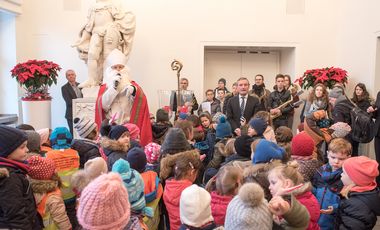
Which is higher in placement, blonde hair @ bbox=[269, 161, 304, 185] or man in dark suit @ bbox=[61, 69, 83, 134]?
man in dark suit @ bbox=[61, 69, 83, 134]

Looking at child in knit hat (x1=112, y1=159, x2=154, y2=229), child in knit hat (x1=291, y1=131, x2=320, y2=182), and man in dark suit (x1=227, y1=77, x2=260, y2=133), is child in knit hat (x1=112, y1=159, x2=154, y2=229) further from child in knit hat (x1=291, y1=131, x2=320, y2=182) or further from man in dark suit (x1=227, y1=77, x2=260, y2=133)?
man in dark suit (x1=227, y1=77, x2=260, y2=133)

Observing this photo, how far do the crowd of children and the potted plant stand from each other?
2922 millimetres

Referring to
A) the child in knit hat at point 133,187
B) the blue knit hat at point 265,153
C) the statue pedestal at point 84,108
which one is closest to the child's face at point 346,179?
the blue knit hat at point 265,153

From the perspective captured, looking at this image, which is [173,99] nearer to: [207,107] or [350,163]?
[207,107]

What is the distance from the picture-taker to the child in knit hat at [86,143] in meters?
2.75

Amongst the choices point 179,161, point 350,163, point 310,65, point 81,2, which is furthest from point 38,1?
point 350,163

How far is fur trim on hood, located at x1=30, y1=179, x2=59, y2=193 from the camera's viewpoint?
1.99 m

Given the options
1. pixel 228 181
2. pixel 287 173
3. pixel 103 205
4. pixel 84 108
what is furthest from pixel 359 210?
pixel 84 108

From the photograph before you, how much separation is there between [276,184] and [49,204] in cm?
118

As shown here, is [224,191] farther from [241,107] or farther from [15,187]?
[241,107]

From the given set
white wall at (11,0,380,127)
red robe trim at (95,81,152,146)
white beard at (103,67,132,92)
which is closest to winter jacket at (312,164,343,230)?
red robe trim at (95,81,152,146)

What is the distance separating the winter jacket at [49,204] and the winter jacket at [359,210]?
1.51 m

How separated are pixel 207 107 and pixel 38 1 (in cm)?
407

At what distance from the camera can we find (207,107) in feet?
19.9
